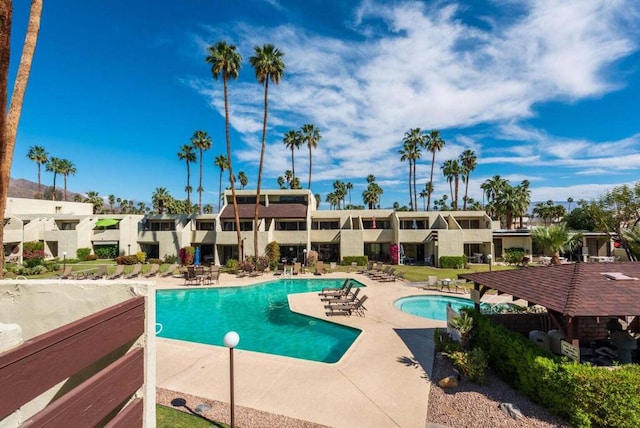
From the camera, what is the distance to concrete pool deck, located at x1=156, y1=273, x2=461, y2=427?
27.0 ft

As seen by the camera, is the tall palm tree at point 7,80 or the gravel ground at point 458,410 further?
the gravel ground at point 458,410

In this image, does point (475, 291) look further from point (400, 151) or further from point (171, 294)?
point (400, 151)

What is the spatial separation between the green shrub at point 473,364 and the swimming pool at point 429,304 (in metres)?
8.48

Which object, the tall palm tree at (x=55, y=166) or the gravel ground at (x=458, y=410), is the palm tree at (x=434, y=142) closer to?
the gravel ground at (x=458, y=410)

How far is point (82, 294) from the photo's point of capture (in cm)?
394

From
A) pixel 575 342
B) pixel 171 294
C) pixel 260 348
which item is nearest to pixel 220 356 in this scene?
pixel 260 348

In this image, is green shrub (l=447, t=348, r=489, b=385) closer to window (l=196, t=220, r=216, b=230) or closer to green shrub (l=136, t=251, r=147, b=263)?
green shrub (l=136, t=251, r=147, b=263)

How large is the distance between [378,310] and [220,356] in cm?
909

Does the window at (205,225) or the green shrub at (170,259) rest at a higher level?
the window at (205,225)

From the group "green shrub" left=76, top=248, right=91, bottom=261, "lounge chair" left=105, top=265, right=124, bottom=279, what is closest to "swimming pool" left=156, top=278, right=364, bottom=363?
"lounge chair" left=105, top=265, right=124, bottom=279

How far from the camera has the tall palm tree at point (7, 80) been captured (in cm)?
570

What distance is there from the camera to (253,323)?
17.4 m

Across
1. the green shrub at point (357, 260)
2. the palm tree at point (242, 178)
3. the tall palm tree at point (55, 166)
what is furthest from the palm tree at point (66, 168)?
the green shrub at point (357, 260)

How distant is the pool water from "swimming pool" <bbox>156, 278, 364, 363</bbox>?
5.60 metres
